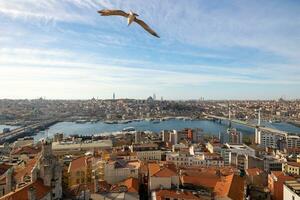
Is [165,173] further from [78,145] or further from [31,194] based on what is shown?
[78,145]

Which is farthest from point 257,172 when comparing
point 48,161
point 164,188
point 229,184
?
point 48,161

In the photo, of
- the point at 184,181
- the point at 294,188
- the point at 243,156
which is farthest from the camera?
the point at 243,156

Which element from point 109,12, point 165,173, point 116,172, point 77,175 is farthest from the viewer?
point 116,172

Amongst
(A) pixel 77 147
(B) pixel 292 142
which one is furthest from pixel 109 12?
(B) pixel 292 142

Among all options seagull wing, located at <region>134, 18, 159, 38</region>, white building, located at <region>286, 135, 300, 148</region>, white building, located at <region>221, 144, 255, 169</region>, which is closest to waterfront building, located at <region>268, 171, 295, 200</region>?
white building, located at <region>221, 144, 255, 169</region>

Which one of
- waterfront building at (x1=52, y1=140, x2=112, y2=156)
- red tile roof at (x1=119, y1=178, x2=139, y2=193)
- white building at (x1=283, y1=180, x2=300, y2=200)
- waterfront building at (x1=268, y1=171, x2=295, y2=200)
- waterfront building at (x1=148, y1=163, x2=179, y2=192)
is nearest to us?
white building at (x1=283, y1=180, x2=300, y2=200)

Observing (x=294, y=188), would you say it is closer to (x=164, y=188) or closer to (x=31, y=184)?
(x=164, y=188)

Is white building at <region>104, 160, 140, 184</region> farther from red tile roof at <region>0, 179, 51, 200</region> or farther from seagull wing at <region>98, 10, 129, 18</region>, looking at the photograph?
seagull wing at <region>98, 10, 129, 18</region>

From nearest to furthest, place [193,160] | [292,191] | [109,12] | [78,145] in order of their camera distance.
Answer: [109,12] < [292,191] < [193,160] < [78,145]

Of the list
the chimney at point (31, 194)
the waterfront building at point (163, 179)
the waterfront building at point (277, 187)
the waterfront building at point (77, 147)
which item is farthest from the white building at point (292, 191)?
the waterfront building at point (77, 147)

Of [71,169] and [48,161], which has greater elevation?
[48,161]

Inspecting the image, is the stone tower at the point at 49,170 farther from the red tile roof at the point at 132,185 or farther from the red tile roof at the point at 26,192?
the red tile roof at the point at 132,185
